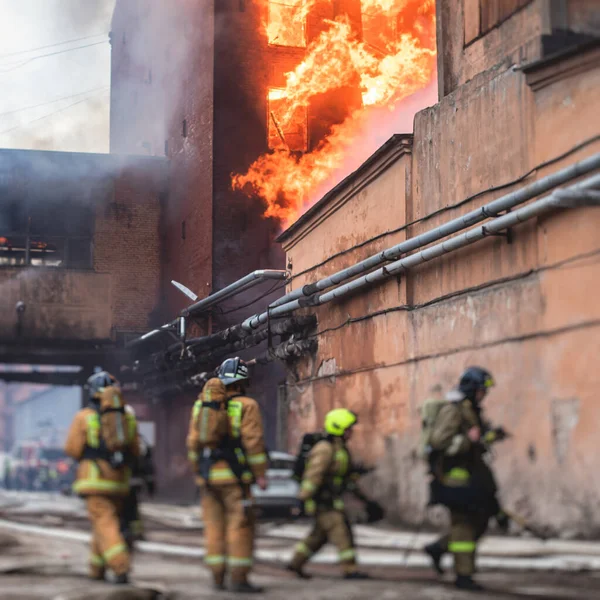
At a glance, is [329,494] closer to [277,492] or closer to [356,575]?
[356,575]

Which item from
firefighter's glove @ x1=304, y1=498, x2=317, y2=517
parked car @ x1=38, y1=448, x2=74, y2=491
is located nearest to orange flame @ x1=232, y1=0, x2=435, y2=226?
parked car @ x1=38, y1=448, x2=74, y2=491

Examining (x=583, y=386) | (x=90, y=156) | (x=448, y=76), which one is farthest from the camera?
(x=90, y=156)

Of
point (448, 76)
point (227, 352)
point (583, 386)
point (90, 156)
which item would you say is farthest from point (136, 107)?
point (583, 386)

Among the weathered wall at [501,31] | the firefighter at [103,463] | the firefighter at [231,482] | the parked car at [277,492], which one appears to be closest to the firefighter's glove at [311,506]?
the firefighter at [231,482]

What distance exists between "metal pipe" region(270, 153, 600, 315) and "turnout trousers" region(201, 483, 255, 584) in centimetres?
485

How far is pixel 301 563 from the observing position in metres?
8.29

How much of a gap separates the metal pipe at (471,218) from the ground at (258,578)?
3.69 metres

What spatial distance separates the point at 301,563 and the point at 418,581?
93 cm

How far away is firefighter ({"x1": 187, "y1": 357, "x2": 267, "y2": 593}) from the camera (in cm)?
774

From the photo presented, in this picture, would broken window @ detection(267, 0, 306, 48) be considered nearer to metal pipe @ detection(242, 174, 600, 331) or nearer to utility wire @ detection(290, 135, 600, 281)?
utility wire @ detection(290, 135, 600, 281)

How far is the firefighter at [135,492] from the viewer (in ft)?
27.0

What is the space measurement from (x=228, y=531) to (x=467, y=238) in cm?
598

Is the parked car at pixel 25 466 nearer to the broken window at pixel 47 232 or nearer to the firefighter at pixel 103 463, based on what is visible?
the broken window at pixel 47 232

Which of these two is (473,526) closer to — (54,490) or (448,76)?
(448,76)
